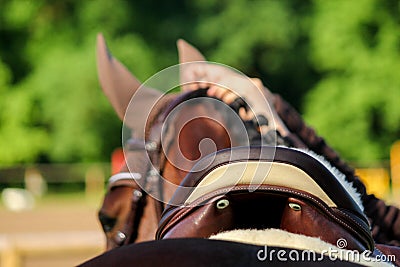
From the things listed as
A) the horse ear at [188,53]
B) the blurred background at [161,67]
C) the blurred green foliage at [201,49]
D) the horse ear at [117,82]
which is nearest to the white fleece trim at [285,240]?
the horse ear at [117,82]

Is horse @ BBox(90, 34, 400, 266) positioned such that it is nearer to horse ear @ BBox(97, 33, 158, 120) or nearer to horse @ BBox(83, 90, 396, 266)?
horse ear @ BBox(97, 33, 158, 120)

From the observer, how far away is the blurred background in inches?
627

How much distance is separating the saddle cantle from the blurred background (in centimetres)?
1390

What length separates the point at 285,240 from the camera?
1.04 metres

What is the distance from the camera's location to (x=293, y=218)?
1.14 metres

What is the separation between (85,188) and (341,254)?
16.3m

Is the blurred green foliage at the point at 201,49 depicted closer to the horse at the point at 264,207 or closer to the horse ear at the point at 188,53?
the horse ear at the point at 188,53

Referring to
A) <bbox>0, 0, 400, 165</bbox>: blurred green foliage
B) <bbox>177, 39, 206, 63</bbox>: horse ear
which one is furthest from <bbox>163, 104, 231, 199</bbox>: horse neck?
<bbox>0, 0, 400, 165</bbox>: blurred green foliage

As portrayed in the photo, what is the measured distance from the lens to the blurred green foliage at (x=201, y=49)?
629 inches

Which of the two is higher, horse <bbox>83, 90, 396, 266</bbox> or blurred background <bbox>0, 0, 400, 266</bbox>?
horse <bbox>83, 90, 396, 266</bbox>

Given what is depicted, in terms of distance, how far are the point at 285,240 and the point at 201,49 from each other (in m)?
16.1

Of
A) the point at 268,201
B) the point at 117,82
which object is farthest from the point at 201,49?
the point at 268,201

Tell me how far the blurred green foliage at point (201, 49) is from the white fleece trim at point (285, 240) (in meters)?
15.0

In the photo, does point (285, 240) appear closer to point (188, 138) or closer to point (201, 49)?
point (188, 138)
